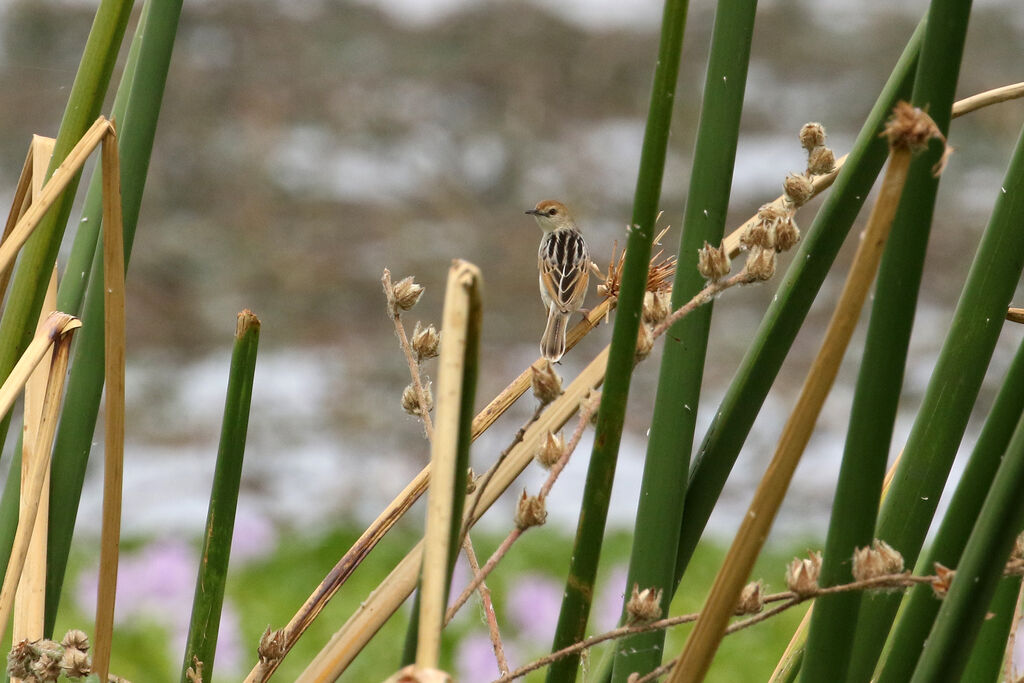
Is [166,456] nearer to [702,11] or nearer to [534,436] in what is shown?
[702,11]

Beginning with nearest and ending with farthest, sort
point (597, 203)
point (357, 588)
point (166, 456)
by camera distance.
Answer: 1. point (357, 588)
2. point (166, 456)
3. point (597, 203)

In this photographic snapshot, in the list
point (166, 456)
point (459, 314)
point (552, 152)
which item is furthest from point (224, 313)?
point (459, 314)

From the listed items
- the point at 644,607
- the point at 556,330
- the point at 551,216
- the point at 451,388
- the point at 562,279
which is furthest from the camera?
the point at 551,216

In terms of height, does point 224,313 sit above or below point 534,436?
above

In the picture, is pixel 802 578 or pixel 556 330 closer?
pixel 802 578

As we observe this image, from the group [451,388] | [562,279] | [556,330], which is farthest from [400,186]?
[451,388]

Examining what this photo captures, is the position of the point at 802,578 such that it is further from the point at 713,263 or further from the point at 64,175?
the point at 64,175

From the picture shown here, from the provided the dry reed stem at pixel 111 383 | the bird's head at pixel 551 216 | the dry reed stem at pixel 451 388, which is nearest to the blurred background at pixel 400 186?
the bird's head at pixel 551 216

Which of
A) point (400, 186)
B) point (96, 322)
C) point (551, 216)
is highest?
point (400, 186)
